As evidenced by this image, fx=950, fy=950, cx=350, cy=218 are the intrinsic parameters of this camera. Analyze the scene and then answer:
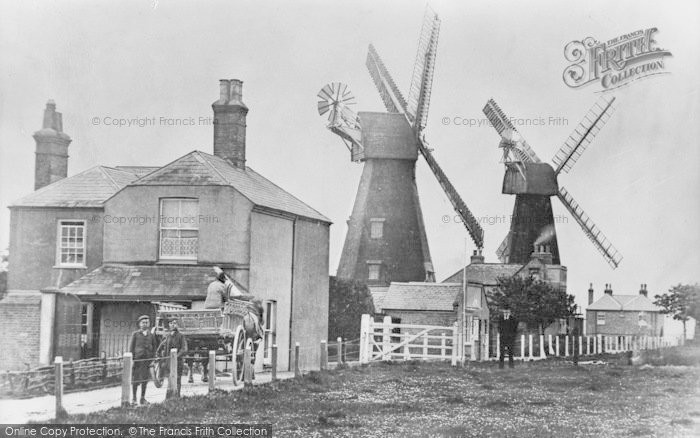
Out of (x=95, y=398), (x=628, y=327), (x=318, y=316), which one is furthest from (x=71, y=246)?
(x=628, y=327)

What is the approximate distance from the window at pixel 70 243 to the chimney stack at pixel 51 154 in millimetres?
3318

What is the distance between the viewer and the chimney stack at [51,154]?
3050 centimetres

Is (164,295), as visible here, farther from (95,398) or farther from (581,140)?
(581,140)

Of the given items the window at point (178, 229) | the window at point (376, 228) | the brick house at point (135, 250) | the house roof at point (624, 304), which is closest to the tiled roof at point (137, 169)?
the brick house at point (135, 250)

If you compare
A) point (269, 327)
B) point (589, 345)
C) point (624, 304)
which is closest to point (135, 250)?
point (269, 327)

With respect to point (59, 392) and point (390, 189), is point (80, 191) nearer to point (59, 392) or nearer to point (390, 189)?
point (59, 392)

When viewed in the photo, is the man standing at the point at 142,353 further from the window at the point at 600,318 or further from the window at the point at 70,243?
the window at the point at 600,318

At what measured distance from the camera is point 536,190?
5231cm

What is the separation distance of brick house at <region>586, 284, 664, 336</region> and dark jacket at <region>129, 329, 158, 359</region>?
66.7m

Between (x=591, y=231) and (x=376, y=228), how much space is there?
36.9ft

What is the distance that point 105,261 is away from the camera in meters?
26.7

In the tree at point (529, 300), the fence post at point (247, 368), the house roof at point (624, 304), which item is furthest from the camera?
the house roof at point (624, 304)

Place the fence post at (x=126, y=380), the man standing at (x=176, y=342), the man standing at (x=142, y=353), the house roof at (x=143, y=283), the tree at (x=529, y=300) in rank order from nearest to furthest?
the fence post at (x=126, y=380)
the man standing at (x=142, y=353)
the man standing at (x=176, y=342)
the house roof at (x=143, y=283)
the tree at (x=529, y=300)

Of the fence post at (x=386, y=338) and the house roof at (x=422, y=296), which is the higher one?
the house roof at (x=422, y=296)
